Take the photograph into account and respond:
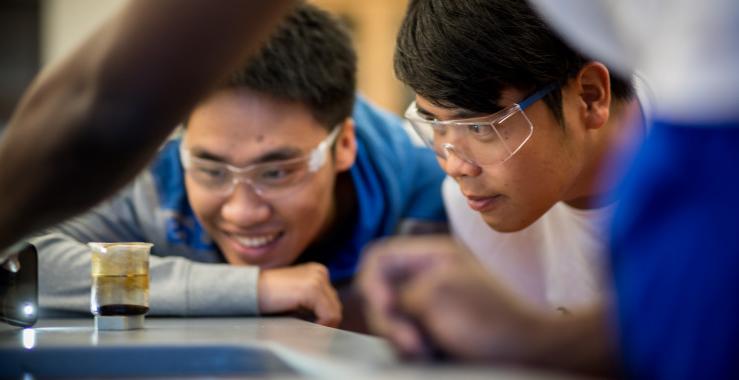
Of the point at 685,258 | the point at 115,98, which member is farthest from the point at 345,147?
the point at 685,258

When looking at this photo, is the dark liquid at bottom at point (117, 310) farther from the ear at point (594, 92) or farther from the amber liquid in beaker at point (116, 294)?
the ear at point (594, 92)

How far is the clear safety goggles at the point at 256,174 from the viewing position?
219 centimetres

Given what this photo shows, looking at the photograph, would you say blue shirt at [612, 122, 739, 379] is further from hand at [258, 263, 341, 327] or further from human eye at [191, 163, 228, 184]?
human eye at [191, 163, 228, 184]

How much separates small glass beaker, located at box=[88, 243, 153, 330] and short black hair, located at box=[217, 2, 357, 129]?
849 millimetres

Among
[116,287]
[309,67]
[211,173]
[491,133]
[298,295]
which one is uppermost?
[309,67]

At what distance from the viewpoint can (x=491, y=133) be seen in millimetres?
1765

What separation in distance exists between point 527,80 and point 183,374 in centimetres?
89

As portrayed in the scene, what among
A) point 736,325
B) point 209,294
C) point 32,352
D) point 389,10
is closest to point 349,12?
point 389,10

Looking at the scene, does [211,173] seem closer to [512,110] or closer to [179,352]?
[512,110]

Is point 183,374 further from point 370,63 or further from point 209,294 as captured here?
point 370,63

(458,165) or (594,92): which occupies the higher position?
(594,92)

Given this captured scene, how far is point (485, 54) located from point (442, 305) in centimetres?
104

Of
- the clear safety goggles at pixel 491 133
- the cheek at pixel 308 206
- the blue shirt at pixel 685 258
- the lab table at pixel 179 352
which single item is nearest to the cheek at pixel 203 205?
the cheek at pixel 308 206

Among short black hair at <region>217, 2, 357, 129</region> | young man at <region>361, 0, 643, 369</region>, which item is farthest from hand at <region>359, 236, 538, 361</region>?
short black hair at <region>217, 2, 357, 129</region>
